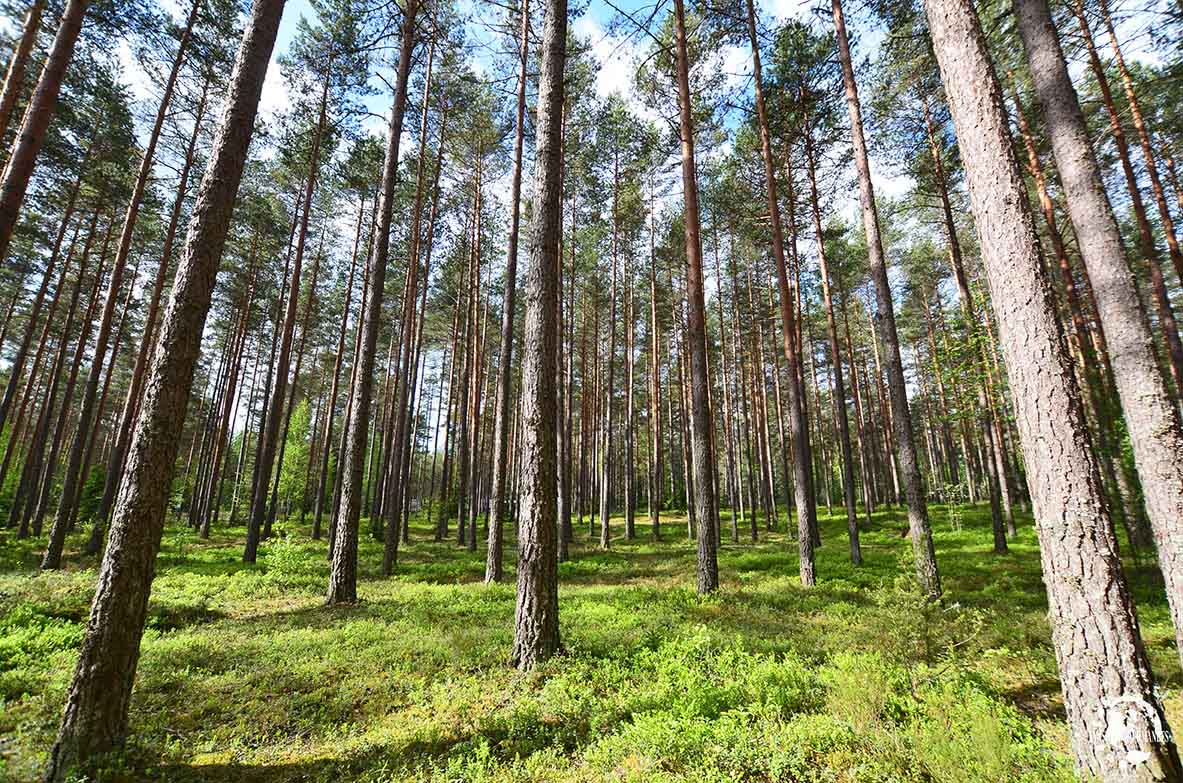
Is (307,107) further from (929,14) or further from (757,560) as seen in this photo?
(757,560)

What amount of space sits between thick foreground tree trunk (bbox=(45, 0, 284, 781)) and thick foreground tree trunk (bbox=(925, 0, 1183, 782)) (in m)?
6.78

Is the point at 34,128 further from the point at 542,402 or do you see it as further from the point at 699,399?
the point at 699,399

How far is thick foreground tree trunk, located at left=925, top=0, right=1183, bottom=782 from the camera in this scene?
302 centimetres

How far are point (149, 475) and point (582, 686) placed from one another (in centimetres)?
467

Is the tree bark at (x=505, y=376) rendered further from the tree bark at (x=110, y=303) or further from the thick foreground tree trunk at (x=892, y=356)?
the tree bark at (x=110, y=303)

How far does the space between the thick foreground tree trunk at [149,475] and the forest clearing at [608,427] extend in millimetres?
30

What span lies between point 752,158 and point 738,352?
40.5ft

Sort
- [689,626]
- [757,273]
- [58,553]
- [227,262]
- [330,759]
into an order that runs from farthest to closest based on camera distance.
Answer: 1. [757,273]
2. [227,262]
3. [58,553]
4. [689,626]
5. [330,759]

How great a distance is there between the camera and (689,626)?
288 inches

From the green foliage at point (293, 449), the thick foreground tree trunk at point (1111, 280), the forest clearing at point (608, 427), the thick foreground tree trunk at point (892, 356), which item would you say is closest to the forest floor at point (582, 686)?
the forest clearing at point (608, 427)

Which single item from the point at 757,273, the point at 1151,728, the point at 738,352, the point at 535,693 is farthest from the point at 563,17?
the point at 738,352

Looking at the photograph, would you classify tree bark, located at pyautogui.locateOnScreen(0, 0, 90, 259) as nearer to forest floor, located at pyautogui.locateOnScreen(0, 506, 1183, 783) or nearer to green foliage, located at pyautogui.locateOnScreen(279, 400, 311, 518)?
forest floor, located at pyautogui.locateOnScreen(0, 506, 1183, 783)

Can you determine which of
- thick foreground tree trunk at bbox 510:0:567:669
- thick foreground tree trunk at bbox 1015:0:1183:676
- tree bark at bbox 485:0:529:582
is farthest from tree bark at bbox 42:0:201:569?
thick foreground tree trunk at bbox 1015:0:1183:676

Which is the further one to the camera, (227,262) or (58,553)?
(227,262)
